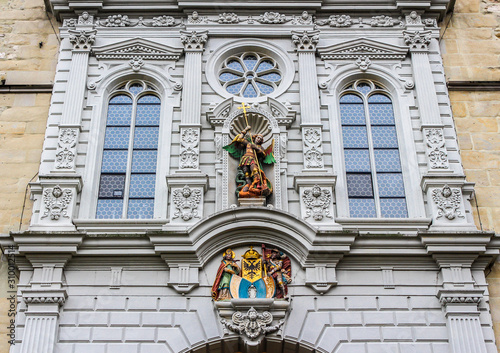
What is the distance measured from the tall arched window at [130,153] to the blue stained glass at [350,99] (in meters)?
4.27

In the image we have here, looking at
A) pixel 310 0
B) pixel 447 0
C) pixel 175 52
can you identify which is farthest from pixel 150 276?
pixel 447 0

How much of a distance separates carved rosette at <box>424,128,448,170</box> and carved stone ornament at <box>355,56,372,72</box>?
224 cm

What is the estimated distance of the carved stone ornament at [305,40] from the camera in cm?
1858

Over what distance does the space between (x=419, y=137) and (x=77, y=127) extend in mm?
7499

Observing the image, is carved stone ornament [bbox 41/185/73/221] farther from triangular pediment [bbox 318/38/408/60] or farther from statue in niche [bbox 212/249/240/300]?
triangular pediment [bbox 318/38/408/60]

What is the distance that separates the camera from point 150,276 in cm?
1526

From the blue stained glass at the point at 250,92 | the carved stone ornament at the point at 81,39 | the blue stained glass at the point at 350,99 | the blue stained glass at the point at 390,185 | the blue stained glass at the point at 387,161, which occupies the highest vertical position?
the carved stone ornament at the point at 81,39

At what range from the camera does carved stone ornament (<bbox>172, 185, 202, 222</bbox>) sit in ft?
52.2

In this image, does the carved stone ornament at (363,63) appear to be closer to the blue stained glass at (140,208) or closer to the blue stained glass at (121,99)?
the blue stained glass at (121,99)

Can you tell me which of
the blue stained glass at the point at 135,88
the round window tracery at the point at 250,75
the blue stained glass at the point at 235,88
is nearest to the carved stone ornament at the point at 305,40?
the round window tracery at the point at 250,75

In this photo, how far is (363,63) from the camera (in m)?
18.4

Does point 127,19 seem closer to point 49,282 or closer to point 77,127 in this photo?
point 77,127

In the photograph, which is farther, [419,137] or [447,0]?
[447,0]

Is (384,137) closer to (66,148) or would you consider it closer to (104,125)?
(104,125)
